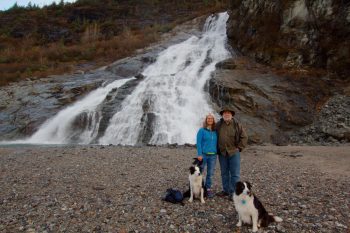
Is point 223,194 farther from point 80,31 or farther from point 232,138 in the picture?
point 80,31

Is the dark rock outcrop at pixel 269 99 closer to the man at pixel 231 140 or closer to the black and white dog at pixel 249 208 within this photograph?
the man at pixel 231 140

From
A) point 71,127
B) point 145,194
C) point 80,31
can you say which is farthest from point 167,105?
point 80,31

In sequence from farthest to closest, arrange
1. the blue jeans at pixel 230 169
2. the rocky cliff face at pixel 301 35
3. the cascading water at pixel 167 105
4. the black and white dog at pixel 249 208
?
the rocky cliff face at pixel 301 35
the cascading water at pixel 167 105
the blue jeans at pixel 230 169
the black and white dog at pixel 249 208

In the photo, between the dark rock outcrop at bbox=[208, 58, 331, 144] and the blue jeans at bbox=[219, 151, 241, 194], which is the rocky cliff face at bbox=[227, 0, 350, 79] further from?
the blue jeans at bbox=[219, 151, 241, 194]

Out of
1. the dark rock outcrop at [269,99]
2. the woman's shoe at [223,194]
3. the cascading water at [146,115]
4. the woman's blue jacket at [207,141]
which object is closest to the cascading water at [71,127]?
the cascading water at [146,115]

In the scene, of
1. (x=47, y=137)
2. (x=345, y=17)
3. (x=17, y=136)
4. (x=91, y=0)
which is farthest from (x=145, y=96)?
(x=91, y=0)

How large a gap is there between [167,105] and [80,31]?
135 feet

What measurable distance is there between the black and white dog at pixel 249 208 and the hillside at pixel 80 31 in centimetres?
3434

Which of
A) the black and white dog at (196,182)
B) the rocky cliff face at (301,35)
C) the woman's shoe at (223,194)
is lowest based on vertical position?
the woman's shoe at (223,194)

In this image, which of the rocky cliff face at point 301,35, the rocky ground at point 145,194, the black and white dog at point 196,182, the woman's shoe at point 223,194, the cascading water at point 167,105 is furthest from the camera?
the rocky cliff face at point 301,35

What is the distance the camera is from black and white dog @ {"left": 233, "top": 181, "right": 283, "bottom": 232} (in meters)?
5.83

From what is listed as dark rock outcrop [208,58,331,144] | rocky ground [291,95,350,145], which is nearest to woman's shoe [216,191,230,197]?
dark rock outcrop [208,58,331,144]

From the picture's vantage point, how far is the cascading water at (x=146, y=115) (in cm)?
2161

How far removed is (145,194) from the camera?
27.4 ft
